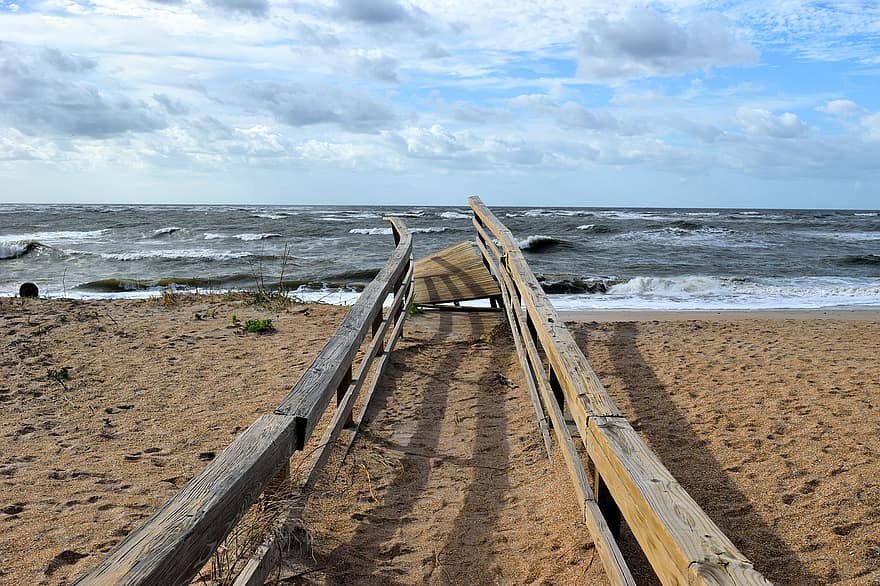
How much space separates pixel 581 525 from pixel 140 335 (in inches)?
223

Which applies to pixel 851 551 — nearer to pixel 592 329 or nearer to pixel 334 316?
pixel 592 329

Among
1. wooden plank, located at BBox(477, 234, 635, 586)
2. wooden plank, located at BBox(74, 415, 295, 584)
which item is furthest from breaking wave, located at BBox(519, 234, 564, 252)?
wooden plank, located at BBox(74, 415, 295, 584)

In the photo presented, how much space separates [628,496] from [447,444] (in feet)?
8.14

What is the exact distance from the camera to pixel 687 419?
4.75m

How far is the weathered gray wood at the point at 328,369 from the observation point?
2.84 meters

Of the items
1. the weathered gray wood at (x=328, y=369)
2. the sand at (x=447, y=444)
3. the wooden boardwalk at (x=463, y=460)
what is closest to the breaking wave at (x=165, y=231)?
the sand at (x=447, y=444)

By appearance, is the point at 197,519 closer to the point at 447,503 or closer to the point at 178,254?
the point at 447,503

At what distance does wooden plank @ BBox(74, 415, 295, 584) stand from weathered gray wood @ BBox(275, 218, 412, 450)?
208mm

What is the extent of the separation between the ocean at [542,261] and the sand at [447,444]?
422 cm

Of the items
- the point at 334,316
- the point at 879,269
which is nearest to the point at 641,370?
the point at 334,316

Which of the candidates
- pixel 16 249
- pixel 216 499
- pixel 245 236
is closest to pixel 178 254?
pixel 16 249

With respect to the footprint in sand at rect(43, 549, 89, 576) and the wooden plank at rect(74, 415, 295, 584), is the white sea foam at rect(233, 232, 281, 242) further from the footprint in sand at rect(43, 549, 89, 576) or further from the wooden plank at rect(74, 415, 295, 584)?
the wooden plank at rect(74, 415, 295, 584)

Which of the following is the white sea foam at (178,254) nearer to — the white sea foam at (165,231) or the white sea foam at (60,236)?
the white sea foam at (60,236)

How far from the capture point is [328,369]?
3.48 meters
